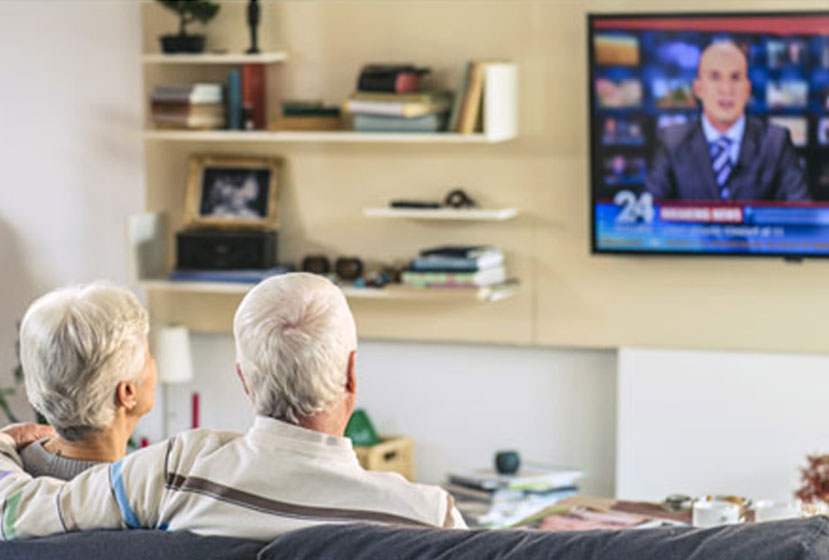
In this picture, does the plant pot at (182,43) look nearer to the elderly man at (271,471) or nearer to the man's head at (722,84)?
the man's head at (722,84)

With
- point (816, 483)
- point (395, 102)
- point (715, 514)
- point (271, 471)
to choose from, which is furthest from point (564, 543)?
point (395, 102)

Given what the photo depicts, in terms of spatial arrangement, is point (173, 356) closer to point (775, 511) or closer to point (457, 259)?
point (457, 259)

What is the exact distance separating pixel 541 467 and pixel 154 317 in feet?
5.15

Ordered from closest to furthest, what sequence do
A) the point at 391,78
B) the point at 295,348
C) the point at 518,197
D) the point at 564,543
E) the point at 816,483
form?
the point at 564,543, the point at 295,348, the point at 816,483, the point at 391,78, the point at 518,197

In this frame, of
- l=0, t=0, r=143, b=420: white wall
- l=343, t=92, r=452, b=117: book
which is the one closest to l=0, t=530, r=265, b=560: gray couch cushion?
l=343, t=92, r=452, b=117: book

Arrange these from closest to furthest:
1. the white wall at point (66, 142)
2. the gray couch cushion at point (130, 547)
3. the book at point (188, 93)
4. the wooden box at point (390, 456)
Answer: the gray couch cushion at point (130, 547) → the wooden box at point (390, 456) → the book at point (188, 93) → the white wall at point (66, 142)

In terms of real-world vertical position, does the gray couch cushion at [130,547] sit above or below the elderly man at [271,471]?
below

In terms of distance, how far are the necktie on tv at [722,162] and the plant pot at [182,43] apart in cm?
182

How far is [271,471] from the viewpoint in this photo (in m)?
2.49

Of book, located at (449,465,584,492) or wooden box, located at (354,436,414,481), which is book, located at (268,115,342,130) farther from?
book, located at (449,465,584,492)

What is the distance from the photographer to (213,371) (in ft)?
19.0

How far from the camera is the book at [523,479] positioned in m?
5.09

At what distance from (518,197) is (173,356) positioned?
4.45ft

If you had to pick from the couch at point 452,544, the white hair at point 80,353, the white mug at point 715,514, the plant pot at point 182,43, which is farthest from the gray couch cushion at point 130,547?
the plant pot at point 182,43
